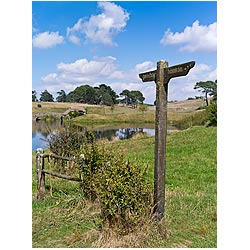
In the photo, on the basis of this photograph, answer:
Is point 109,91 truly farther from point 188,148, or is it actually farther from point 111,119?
point 188,148


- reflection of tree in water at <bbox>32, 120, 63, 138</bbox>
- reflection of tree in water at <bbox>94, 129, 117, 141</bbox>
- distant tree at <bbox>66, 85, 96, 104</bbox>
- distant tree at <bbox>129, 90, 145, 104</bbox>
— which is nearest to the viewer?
reflection of tree in water at <bbox>32, 120, 63, 138</bbox>

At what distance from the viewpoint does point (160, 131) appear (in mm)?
4703

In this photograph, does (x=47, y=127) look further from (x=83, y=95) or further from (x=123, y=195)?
(x=83, y=95)

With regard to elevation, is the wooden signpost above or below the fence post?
above

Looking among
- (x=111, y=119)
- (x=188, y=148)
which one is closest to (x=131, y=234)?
(x=188, y=148)

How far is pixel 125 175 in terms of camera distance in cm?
473

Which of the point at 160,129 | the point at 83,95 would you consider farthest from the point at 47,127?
the point at 83,95

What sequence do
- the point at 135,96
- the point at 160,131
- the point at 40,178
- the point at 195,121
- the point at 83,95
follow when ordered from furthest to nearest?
the point at 83,95
the point at 135,96
the point at 195,121
the point at 40,178
the point at 160,131

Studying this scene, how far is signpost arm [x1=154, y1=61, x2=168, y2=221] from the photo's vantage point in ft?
15.4

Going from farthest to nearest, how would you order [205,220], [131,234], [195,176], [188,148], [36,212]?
[188,148] → [195,176] → [36,212] → [205,220] → [131,234]

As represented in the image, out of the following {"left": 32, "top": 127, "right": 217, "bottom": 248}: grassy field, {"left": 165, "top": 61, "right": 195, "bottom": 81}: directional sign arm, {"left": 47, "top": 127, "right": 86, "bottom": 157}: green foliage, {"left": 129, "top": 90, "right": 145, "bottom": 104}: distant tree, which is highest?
{"left": 129, "top": 90, "right": 145, "bottom": 104}: distant tree

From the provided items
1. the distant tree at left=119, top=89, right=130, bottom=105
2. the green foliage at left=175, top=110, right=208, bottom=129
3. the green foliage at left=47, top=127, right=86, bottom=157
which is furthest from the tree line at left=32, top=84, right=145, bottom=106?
the green foliage at left=47, top=127, right=86, bottom=157

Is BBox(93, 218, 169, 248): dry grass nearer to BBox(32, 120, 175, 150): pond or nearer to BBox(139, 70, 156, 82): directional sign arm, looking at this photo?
BBox(139, 70, 156, 82): directional sign arm

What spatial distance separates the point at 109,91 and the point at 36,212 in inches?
2798
